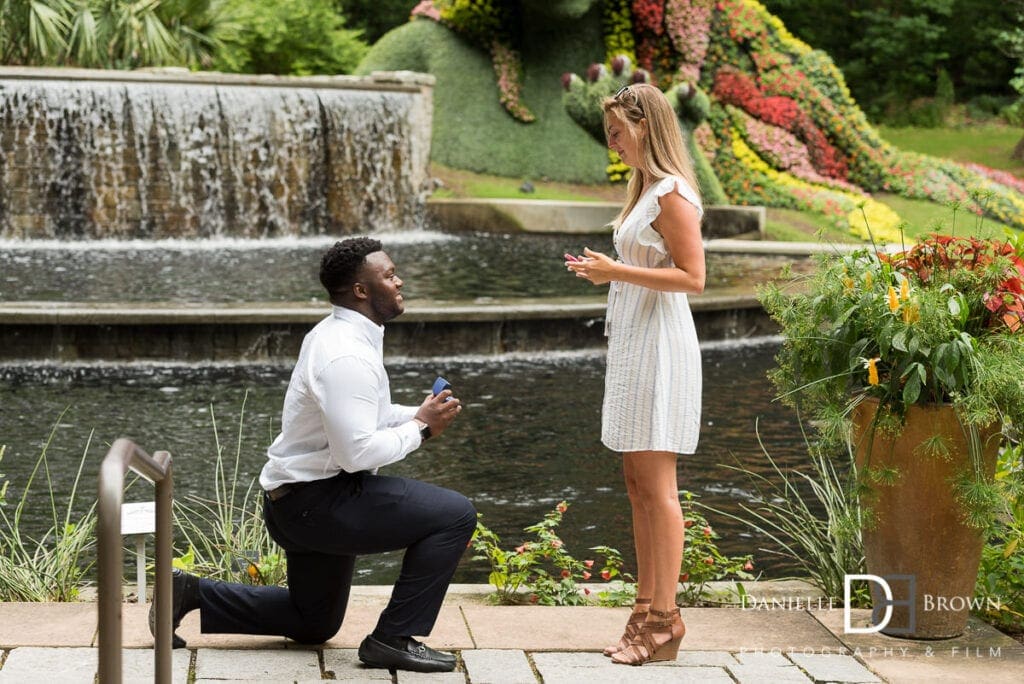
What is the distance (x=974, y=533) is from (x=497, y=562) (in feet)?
5.37

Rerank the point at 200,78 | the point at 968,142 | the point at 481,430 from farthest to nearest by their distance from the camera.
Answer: the point at 968,142, the point at 200,78, the point at 481,430

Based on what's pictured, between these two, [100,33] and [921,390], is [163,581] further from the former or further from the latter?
[100,33]

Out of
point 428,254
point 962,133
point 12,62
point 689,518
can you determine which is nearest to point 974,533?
point 689,518

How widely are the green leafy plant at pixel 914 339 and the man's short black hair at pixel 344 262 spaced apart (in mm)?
1372

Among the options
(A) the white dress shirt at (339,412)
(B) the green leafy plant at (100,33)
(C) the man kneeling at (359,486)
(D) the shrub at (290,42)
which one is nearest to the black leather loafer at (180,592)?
(C) the man kneeling at (359,486)

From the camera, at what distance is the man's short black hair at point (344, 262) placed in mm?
3908

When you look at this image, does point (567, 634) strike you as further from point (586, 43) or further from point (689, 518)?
point (586, 43)

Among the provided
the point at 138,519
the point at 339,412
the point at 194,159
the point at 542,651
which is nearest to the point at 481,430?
the point at 138,519

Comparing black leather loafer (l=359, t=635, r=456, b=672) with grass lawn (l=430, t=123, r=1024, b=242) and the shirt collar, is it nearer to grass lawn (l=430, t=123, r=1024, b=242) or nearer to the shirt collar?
the shirt collar

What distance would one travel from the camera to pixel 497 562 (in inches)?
198

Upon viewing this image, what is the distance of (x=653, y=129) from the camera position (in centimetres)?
410

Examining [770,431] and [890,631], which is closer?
[890,631]

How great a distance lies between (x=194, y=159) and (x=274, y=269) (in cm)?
420

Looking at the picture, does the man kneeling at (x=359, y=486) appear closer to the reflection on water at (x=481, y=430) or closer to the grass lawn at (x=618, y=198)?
the reflection on water at (x=481, y=430)
